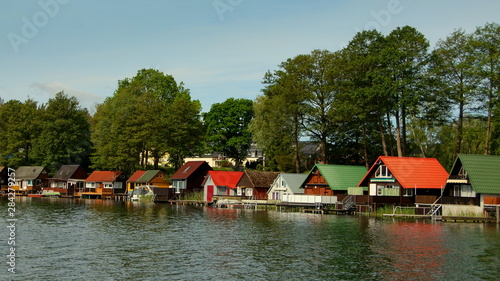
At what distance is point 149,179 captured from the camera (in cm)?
11219

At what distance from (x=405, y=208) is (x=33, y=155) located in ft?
304

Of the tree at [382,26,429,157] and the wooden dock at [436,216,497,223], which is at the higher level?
the tree at [382,26,429,157]

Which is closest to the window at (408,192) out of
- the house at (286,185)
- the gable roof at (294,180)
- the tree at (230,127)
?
the gable roof at (294,180)

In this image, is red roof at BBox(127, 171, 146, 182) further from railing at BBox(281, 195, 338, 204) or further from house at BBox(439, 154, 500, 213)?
house at BBox(439, 154, 500, 213)

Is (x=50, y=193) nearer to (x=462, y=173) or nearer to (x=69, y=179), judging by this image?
(x=69, y=179)

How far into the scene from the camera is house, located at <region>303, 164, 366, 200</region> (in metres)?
77.6

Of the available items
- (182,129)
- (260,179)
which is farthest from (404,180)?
(182,129)

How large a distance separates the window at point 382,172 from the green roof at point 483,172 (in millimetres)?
10490

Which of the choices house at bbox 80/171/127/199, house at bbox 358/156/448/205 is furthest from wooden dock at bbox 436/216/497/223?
house at bbox 80/171/127/199

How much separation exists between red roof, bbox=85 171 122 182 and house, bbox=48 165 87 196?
411 centimetres

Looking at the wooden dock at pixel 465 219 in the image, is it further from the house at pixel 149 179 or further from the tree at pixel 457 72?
the house at pixel 149 179

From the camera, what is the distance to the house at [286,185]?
277 feet

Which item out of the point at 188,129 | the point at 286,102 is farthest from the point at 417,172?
the point at 188,129

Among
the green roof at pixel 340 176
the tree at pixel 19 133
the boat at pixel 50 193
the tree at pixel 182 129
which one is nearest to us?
the green roof at pixel 340 176
